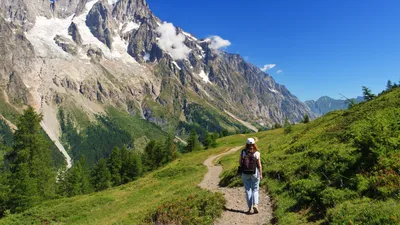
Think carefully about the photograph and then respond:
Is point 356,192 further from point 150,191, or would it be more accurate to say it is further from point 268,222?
point 150,191

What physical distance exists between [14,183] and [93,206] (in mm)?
16313

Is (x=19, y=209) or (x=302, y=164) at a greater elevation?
(x=302, y=164)

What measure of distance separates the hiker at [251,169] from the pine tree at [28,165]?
38.6 m

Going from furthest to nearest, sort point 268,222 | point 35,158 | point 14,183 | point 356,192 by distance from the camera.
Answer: point 35,158 < point 14,183 < point 268,222 < point 356,192

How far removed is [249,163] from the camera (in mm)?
14305

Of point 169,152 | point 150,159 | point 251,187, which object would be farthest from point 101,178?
point 251,187

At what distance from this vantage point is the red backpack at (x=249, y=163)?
46.7ft

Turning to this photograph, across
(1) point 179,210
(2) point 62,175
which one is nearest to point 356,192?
(1) point 179,210

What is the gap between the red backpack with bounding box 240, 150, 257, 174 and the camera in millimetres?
14227

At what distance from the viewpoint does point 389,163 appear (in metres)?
12.5

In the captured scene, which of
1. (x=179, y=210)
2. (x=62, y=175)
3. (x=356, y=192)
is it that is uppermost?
(x=356, y=192)

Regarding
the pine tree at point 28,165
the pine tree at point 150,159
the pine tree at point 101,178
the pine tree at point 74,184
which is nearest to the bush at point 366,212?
the pine tree at point 28,165

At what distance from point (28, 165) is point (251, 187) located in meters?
43.7

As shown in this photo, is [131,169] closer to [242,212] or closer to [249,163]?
[242,212]
